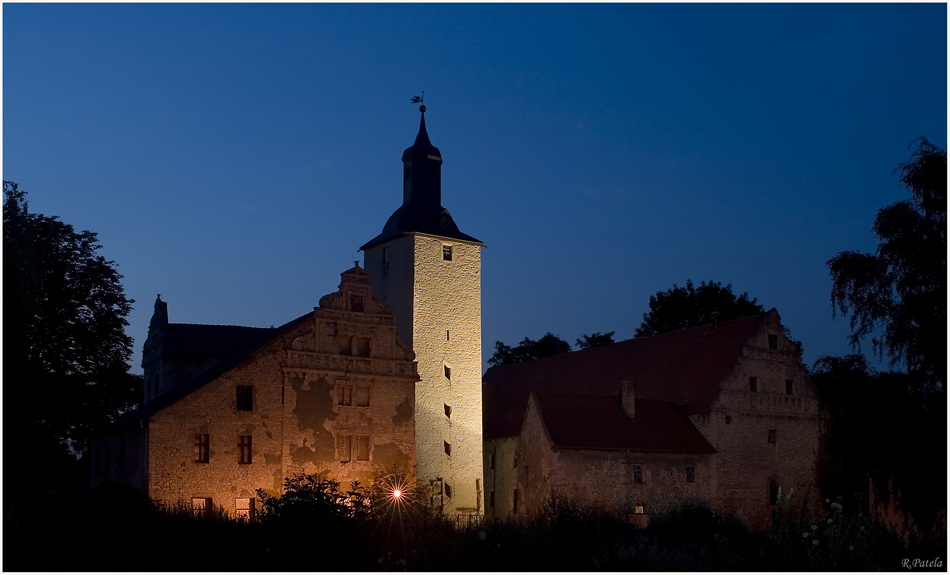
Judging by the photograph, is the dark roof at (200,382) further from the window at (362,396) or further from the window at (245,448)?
the window at (362,396)

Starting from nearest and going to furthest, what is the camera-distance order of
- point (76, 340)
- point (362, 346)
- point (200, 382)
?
point (200, 382), point (362, 346), point (76, 340)

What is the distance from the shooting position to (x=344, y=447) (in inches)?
1570

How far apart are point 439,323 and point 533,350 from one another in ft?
96.2

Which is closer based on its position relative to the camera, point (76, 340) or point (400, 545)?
point (400, 545)

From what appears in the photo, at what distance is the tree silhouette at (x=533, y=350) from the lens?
7562 cm

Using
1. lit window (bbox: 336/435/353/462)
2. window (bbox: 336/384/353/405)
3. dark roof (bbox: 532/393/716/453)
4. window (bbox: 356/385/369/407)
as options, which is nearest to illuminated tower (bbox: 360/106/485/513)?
dark roof (bbox: 532/393/716/453)

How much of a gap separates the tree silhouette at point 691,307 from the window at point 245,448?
33924mm

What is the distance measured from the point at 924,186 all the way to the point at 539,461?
1938 centimetres

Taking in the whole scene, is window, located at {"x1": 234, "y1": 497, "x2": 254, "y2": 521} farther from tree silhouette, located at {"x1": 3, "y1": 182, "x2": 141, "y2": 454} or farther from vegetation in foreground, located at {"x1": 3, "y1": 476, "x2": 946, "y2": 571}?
vegetation in foreground, located at {"x1": 3, "y1": 476, "x2": 946, "y2": 571}

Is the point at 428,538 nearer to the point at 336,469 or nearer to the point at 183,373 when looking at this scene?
the point at 336,469

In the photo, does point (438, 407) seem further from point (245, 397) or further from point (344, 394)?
point (245, 397)

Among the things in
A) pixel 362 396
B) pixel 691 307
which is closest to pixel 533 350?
pixel 691 307

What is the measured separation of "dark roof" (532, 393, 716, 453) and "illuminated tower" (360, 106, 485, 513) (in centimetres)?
423

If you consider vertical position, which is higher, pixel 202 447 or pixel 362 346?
pixel 362 346
